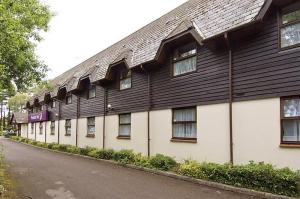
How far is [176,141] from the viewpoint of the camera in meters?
15.9

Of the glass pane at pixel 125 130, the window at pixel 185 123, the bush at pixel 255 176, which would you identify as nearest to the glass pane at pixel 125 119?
the glass pane at pixel 125 130

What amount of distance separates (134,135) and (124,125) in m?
1.84

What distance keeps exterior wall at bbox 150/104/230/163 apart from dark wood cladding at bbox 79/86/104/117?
8209 millimetres

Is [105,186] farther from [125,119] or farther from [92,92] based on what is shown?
[92,92]

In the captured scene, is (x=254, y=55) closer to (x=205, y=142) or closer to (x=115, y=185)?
(x=205, y=142)

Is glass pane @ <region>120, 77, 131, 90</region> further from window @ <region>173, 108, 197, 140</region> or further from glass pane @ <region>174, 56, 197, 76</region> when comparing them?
window @ <region>173, 108, 197, 140</region>

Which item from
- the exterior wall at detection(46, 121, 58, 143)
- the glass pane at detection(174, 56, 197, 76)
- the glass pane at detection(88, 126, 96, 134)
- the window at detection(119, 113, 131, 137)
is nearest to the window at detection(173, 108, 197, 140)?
the glass pane at detection(174, 56, 197, 76)

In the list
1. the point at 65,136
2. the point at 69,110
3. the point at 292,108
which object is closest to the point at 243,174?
the point at 292,108

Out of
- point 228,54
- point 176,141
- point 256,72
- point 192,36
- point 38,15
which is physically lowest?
point 176,141

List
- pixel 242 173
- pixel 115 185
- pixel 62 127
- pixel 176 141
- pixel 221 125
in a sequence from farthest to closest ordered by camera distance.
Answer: pixel 62 127 → pixel 176 141 → pixel 221 125 → pixel 115 185 → pixel 242 173

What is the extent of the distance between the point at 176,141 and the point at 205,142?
6.80 feet

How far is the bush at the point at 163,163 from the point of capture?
14711 mm

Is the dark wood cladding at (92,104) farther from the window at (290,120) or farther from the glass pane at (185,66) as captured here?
the window at (290,120)

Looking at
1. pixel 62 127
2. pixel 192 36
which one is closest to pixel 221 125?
pixel 192 36
